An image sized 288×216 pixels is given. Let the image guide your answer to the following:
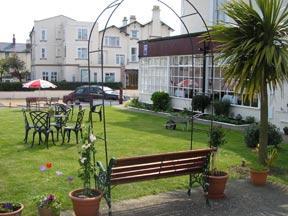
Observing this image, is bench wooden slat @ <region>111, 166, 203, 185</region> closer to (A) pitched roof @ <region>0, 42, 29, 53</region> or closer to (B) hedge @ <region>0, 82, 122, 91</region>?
(B) hedge @ <region>0, 82, 122, 91</region>

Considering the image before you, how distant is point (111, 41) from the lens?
6175 centimetres

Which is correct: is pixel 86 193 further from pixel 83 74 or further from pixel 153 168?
pixel 83 74

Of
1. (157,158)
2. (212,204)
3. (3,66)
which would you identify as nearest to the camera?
(157,158)

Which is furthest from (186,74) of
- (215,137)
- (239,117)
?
(215,137)

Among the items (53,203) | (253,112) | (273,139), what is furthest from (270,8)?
(253,112)

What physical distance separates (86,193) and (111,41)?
56406 mm

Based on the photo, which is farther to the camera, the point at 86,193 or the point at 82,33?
the point at 82,33

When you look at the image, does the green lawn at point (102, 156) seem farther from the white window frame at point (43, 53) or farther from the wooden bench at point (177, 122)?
the white window frame at point (43, 53)

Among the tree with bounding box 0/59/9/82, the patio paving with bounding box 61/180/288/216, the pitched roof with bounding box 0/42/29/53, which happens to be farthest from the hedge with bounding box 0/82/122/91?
the patio paving with bounding box 61/180/288/216

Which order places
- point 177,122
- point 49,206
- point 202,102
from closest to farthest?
point 49,206 < point 177,122 < point 202,102

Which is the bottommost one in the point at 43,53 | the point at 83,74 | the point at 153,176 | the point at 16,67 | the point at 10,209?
the point at 10,209

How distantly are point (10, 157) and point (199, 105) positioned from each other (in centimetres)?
1210

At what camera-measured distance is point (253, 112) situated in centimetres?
1884

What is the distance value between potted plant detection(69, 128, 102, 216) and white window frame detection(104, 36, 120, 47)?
55534mm
